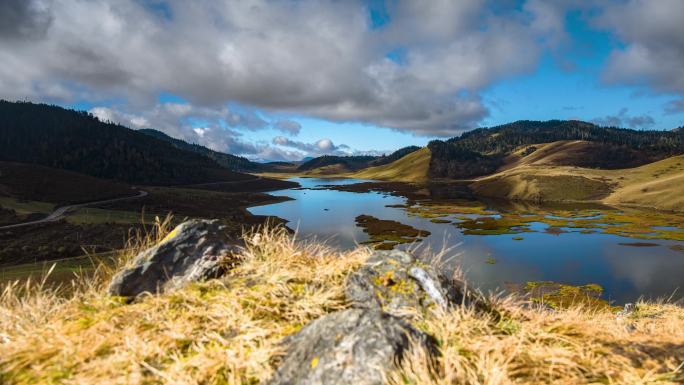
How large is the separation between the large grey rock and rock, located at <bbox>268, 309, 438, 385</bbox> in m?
2.55

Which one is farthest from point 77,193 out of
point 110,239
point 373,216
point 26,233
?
point 373,216

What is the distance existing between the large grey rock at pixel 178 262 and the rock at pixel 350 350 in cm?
255

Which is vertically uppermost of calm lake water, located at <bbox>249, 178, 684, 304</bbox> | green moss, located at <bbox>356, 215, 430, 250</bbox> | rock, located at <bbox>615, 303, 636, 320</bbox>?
rock, located at <bbox>615, 303, 636, 320</bbox>

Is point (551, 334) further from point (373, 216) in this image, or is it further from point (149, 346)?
point (373, 216)

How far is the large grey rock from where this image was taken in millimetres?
5152

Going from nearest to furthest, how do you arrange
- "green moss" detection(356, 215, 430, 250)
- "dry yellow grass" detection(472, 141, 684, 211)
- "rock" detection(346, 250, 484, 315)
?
"rock" detection(346, 250, 484, 315) → "green moss" detection(356, 215, 430, 250) → "dry yellow grass" detection(472, 141, 684, 211)

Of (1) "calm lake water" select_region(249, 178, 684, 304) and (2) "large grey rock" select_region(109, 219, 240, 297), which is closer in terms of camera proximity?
(2) "large grey rock" select_region(109, 219, 240, 297)

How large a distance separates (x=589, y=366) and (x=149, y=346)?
4273 millimetres

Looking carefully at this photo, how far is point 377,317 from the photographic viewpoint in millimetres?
3355

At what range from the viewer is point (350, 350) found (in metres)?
3.07

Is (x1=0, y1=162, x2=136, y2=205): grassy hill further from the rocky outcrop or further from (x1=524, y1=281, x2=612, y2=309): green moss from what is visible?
the rocky outcrop

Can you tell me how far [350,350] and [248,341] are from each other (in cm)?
117

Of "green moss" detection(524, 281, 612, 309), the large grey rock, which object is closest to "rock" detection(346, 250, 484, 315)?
the large grey rock

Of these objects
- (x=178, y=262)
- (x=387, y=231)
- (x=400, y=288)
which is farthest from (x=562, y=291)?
(x=178, y=262)
